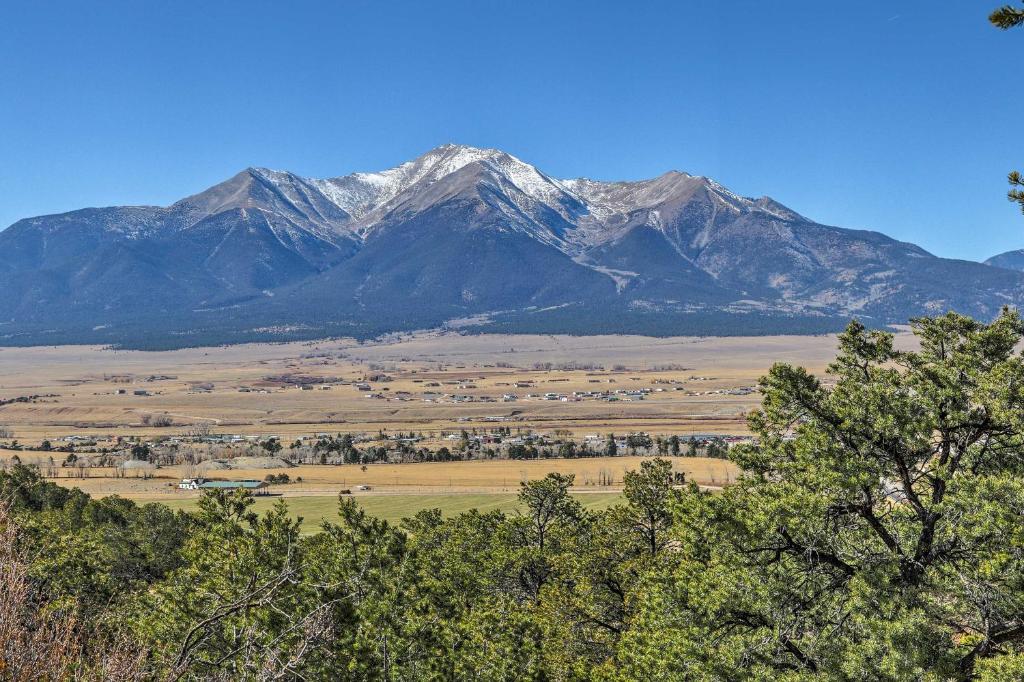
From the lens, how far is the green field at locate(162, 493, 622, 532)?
78.4 m

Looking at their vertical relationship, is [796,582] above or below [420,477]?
above

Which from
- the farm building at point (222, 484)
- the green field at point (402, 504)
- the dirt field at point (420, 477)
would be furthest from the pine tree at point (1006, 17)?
the farm building at point (222, 484)

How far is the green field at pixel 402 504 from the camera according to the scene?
78438 mm

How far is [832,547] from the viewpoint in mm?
16234

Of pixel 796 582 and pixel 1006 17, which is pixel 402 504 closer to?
pixel 796 582

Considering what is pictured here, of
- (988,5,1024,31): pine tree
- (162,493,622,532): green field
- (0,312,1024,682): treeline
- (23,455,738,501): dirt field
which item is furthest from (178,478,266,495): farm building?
(988,5,1024,31): pine tree

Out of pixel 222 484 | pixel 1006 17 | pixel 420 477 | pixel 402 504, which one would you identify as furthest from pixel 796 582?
pixel 222 484

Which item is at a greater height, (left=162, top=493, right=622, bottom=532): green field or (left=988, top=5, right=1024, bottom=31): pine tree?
(left=988, top=5, right=1024, bottom=31): pine tree

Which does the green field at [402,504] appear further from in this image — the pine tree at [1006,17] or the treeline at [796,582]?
the pine tree at [1006,17]

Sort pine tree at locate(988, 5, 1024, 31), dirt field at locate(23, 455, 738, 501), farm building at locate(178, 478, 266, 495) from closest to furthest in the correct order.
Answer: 1. pine tree at locate(988, 5, 1024, 31)
2. dirt field at locate(23, 455, 738, 501)
3. farm building at locate(178, 478, 266, 495)

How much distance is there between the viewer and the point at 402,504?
8488 cm

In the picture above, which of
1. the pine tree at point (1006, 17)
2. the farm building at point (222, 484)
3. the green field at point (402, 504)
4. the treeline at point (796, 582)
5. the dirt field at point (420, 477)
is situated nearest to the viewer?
the pine tree at point (1006, 17)

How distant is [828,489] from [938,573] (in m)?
2.29

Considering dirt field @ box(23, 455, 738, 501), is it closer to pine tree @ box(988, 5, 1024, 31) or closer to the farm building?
the farm building
